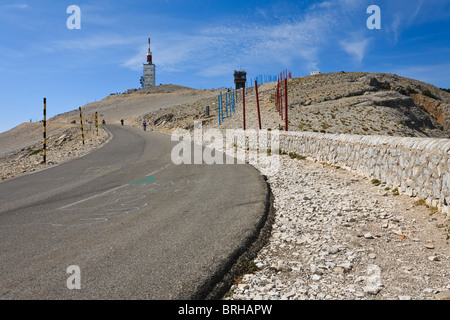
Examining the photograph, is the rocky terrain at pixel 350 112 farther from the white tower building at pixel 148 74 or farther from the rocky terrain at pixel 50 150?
the white tower building at pixel 148 74

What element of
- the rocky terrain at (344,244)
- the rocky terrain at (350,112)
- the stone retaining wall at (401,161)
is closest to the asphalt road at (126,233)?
the rocky terrain at (344,244)

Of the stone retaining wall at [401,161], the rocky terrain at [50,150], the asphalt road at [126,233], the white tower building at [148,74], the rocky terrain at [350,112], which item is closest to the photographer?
the asphalt road at [126,233]

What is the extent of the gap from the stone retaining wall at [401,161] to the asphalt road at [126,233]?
143 inches

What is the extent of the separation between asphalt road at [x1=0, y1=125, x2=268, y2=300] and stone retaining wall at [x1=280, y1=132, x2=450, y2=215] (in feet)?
11.9

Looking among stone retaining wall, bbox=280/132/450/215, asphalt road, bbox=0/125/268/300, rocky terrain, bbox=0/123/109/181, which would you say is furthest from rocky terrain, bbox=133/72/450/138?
asphalt road, bbox=0/125/268/300

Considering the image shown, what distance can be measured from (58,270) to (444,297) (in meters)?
5.08

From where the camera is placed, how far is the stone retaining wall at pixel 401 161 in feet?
20.7

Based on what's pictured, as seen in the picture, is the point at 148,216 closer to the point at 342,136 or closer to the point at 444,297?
the point at 444,297

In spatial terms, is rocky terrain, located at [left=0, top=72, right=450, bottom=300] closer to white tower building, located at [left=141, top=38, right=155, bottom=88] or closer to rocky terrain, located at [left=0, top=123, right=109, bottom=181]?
rocky terrain, located at [left=0, top=123, right=109, bottom=181]

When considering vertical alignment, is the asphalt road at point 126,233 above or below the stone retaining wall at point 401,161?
below

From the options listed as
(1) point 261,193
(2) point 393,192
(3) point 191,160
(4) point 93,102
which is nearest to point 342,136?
(2) point 393,192

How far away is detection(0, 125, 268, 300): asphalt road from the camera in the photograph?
398 centimetres

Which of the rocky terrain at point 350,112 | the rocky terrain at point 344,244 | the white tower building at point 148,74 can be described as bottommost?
the rocky terrain at point 344,244
